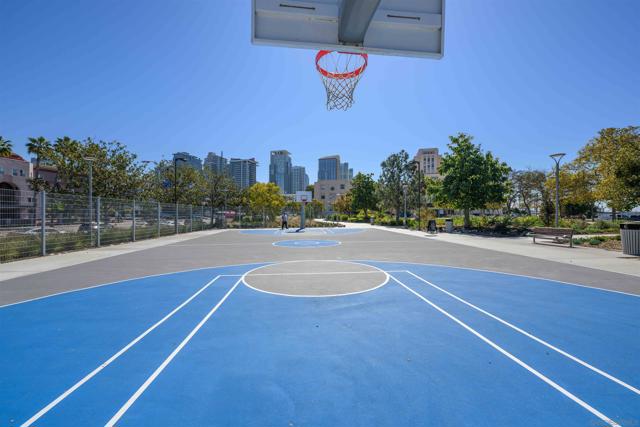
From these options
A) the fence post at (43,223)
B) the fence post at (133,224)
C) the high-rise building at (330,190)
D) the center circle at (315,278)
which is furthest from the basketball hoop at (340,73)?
the high-rise building at (330,190)

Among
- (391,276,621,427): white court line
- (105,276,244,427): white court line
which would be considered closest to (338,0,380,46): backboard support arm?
(391,276,621,427): white court line

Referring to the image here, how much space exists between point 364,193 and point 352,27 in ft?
168

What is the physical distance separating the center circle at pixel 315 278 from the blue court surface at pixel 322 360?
0.56 metres

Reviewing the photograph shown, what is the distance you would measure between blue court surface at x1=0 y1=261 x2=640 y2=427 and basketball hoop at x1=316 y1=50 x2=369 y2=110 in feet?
27.0

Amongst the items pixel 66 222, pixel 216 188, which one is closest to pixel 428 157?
pixel 216 188

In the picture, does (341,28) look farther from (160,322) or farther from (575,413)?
(575,413)

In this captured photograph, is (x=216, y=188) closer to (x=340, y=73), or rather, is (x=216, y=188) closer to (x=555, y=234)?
(x=340, y=73)

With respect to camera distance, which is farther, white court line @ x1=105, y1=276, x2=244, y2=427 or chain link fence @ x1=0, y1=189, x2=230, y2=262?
chain link fence @ x1=0, y1=189, x2=230, y2=262

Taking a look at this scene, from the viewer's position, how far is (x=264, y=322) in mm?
5785

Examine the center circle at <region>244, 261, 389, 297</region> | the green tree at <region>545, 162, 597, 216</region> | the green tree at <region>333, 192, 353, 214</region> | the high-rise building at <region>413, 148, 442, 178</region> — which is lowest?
the center circle at <region>244, 261, 389, 297</region>

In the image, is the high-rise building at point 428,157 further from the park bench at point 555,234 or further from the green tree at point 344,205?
the park bench at point 555,234

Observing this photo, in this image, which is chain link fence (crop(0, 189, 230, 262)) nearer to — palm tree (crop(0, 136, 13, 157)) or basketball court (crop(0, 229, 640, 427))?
basketball court (crop(0, 229, 640, 427))

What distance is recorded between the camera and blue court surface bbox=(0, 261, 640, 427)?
10.8ft

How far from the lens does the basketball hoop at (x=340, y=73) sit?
1113cm
